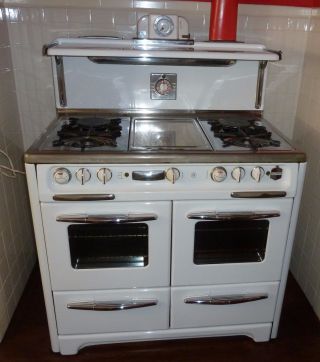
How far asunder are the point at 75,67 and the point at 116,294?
1006 millimetres

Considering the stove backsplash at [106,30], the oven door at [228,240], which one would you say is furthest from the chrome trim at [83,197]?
the stove backsplash at [106,30]

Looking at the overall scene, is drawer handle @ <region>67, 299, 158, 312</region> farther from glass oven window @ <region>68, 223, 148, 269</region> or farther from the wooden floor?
the wooden floor

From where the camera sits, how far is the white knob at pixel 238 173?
1239 millimetres

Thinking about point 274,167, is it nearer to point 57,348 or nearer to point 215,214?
point 215,214

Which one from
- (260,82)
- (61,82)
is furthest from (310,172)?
(61,82)

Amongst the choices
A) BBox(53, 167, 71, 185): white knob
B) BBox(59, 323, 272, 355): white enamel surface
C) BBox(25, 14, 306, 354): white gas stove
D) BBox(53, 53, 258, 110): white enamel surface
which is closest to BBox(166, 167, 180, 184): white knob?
BBox(25, 14, 306, 354): white gas stove

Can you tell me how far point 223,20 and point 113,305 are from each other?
4.29ft

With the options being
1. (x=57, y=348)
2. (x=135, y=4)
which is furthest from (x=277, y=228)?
(x=135, y=4)

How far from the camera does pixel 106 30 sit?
1729mm

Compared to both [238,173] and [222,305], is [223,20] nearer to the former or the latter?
[238,173]

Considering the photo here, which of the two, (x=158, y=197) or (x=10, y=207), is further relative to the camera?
(x=10, y=207)

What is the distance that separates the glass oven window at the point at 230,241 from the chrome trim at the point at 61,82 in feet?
2.81

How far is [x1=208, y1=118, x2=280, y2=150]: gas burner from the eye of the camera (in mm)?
1323

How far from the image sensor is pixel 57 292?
139cm
